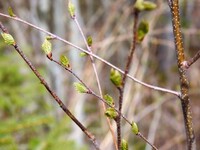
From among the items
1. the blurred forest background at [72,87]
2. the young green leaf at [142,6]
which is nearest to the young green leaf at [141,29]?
the young green leaf at [142,6]

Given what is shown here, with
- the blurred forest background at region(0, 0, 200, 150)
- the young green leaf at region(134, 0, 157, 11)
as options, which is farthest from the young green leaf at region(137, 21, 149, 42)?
the blurred forest background at region(0, 0, 200, 150)

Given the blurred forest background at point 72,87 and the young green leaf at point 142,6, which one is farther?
the blurred forest background at point 72,87

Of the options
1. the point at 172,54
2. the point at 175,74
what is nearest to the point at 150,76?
the point at 175,74

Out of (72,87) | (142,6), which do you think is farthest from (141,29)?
(72,87)

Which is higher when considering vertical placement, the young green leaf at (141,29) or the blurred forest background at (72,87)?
the young green leaf at (141,29)

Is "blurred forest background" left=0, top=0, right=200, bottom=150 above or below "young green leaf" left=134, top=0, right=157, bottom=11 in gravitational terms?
below

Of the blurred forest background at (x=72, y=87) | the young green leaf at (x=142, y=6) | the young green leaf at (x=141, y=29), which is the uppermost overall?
the young green leaf at (x=142, y=6)

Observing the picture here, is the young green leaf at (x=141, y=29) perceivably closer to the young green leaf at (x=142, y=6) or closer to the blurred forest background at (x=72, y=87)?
the young green leaf at (x=142, y=6)

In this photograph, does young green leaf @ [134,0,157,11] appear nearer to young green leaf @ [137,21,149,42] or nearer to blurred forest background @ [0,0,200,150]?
young green leaf @ [137,21,149,42]

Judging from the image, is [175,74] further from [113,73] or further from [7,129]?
[113,73]
